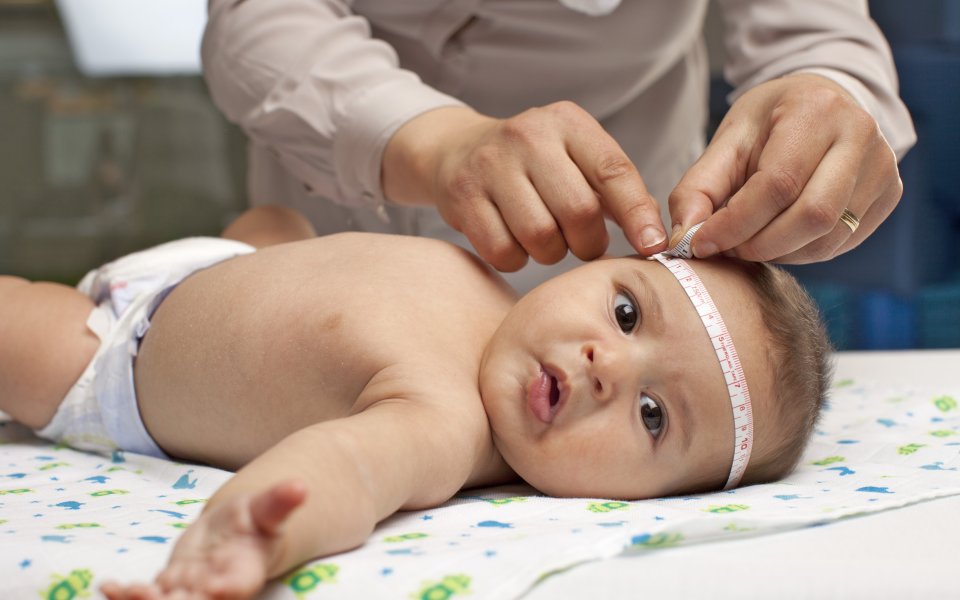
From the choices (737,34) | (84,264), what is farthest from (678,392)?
(84,264)

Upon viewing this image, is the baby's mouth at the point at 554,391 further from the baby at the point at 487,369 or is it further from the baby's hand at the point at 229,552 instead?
the baby's hand at the point at 229,552

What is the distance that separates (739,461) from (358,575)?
0.52 meters

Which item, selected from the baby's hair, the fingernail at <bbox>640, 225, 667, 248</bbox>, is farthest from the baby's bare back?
the baby's hair

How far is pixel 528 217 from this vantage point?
1.12m

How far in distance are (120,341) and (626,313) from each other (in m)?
0.68

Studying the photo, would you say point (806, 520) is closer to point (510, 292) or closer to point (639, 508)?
point (639, 508)

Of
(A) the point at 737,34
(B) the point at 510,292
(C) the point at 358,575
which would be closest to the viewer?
(C) the point at 358,575

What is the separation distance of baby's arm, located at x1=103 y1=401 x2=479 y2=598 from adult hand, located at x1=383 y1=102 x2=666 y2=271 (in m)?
0.24

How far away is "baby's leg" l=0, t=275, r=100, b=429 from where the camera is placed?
1352 mm

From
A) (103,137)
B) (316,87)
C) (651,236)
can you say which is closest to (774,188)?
(651,236)

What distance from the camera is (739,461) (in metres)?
1.09

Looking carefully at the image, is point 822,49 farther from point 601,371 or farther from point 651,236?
point 601,371

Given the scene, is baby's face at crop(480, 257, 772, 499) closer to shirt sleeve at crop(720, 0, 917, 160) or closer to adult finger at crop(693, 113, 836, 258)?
adult finger at crop(693, 113, 836, 258)

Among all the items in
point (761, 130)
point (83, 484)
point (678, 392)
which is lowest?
point (83, 484)
